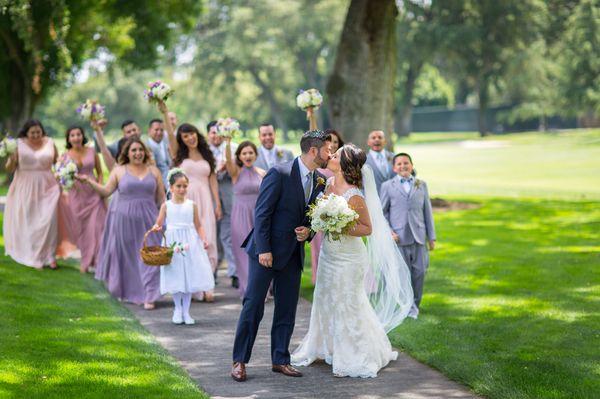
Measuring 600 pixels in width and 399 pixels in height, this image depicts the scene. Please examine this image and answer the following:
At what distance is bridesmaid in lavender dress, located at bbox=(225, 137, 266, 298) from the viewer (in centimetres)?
1241

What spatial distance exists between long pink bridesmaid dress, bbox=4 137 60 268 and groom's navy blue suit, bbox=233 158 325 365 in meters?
7.09

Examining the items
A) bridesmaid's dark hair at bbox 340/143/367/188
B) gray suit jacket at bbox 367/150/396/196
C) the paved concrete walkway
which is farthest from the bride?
gray suit jacket at bbox 367/150/396/196

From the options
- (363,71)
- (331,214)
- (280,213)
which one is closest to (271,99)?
(363,71)

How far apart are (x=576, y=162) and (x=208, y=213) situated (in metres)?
33.5

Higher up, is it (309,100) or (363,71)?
(363,71)

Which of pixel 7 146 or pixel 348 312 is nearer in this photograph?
pixel 348 312

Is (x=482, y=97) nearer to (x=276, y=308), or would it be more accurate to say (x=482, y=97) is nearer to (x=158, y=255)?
(x=158, y=255)

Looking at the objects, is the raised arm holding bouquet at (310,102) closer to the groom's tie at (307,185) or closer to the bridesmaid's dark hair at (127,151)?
the bridesmaid's dark hair at (127,151)

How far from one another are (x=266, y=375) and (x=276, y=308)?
593 millimetres

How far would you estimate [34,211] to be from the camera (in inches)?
573

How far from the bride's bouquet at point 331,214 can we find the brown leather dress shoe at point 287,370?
4.20 ft

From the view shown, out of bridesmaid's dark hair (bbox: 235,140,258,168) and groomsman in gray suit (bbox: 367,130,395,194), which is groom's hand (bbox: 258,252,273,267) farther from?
bridesmaid's dark hair (bbox: 235,140,258,168)

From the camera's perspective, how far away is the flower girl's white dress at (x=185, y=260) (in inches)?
424

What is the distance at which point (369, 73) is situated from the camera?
67.2ft
